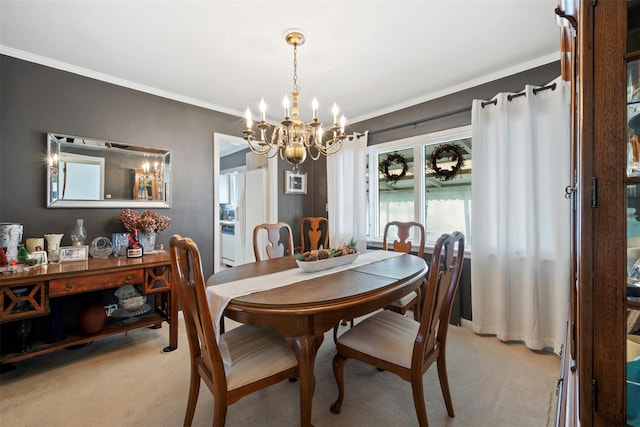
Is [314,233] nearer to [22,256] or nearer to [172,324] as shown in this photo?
[172,324]

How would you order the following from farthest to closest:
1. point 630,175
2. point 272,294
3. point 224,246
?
point 224,246
point 272,294
point 630,175

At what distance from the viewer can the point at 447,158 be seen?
300 centimetres

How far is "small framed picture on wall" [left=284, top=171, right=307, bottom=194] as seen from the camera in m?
4.01

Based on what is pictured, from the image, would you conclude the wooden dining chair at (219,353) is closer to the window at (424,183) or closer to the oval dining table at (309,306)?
the oval dining table at (309,306)

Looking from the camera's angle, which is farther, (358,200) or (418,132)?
(358,200)

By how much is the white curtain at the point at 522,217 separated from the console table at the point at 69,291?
285 centimetres

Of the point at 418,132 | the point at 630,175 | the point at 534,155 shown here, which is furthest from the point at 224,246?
the point at 630,175

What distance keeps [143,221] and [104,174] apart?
571mm

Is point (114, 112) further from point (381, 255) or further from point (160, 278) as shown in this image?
point (381, 255)

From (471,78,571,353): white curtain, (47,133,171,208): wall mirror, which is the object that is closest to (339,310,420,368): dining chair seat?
(471,78,571,353): white curtain

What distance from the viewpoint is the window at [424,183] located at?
2912 millimetres

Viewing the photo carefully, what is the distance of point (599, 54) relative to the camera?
62 cm

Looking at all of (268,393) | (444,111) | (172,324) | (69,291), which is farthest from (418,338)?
(444,111)

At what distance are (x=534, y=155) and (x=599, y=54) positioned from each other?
2.03 meters
